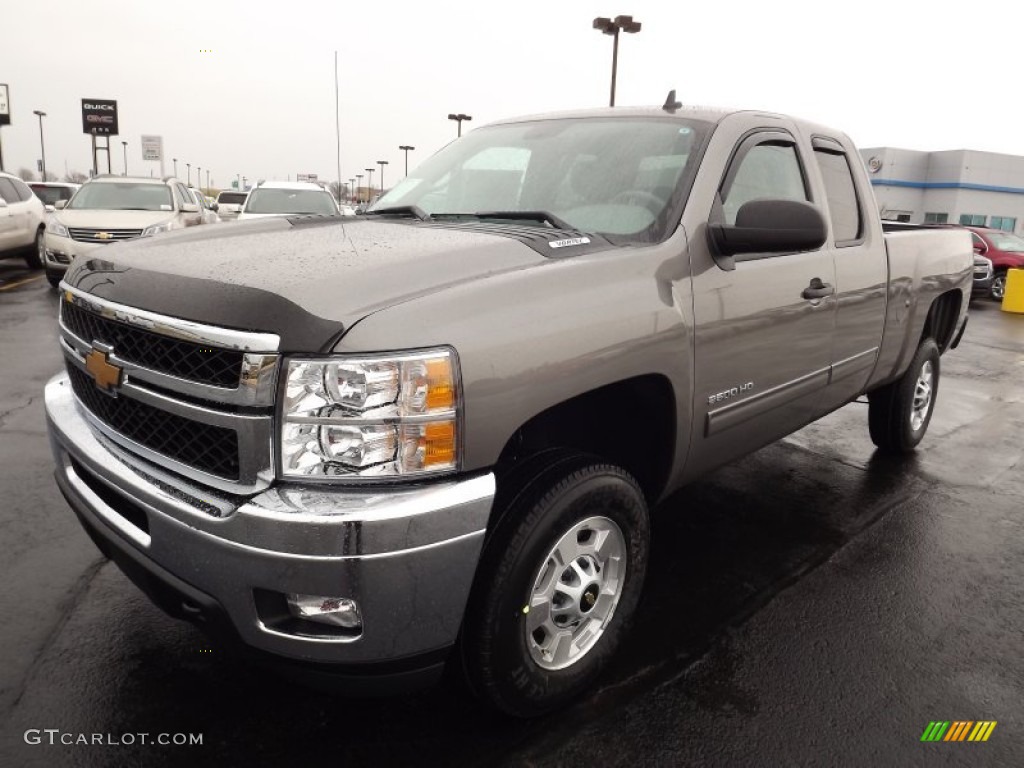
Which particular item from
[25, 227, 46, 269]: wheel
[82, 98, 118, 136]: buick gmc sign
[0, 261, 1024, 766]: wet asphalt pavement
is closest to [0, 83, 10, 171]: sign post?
[82, 98, 118, 136]: buick gmc sign

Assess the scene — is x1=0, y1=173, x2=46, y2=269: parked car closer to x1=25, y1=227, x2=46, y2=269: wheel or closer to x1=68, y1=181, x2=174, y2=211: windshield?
x1=25, y1=227, x2=46, y2=269: wheel

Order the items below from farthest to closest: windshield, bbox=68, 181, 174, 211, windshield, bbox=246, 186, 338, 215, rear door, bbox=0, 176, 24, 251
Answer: windshield, bbox=246, 186, 338, 215, rear door, bbox=0, 176, 24, 251, windshield, bbox=68, 181, 174, 211

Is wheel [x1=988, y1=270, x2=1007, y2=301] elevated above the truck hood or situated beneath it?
situated beneath

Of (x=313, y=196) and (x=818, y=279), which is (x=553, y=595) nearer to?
(x=818, y=279)

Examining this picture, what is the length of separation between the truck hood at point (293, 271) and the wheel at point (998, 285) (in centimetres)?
1772

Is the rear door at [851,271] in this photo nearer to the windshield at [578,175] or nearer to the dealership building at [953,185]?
the windshield at [578,175]

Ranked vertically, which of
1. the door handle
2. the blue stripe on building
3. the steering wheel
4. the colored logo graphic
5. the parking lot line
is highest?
the blue stripe on building

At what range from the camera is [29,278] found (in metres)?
13.9

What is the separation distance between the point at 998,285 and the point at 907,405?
14.5m

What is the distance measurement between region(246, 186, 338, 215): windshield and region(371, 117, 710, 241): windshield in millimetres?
10607

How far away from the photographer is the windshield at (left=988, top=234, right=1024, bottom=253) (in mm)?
16750

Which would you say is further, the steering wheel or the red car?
the red car

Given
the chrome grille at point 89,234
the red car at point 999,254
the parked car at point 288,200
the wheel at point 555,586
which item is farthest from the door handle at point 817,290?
the red car at point 999,254

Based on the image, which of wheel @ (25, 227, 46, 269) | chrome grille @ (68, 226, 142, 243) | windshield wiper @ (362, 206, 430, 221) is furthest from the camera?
wheel @ (25, 227, 46, 269)
